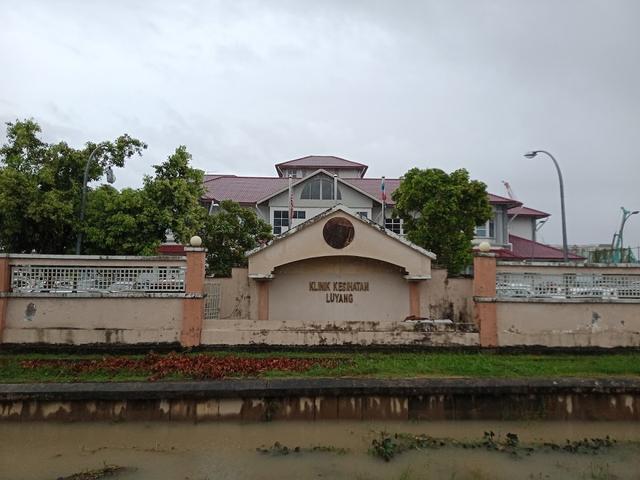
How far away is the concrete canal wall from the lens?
23.9 feet

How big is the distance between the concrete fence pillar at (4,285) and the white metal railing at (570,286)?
10901 mm

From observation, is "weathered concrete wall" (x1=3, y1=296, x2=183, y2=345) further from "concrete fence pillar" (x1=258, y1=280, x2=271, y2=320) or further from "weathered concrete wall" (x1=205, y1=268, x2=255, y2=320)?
"concrete fence pillar" (x1=258, y1=280, x2=271, y2=320)

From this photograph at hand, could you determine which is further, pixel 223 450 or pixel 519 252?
pixel 519 252

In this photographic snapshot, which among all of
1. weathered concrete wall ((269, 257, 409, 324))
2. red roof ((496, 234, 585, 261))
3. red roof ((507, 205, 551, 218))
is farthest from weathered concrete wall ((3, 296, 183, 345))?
red roof ((507, 205, 551, 218))

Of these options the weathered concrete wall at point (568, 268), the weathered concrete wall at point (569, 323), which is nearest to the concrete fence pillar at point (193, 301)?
the weathered concrete wall at point (569, 323)

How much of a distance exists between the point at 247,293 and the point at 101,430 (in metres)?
7.18

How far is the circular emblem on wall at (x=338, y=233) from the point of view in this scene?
43.2 feet

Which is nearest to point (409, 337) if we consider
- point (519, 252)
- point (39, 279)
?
point (39, 279)

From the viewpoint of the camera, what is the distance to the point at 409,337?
10.7 m

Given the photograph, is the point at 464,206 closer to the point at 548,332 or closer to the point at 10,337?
the point at 548,332

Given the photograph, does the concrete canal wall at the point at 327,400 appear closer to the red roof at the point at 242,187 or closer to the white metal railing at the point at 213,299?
the white metal railing at the point at 213,299

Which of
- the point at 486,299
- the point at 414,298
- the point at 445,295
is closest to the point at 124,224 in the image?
the point at 414,298

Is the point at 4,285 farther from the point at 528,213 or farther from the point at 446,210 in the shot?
the point at 528,213

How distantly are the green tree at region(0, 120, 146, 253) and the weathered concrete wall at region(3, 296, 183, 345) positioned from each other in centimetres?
364
